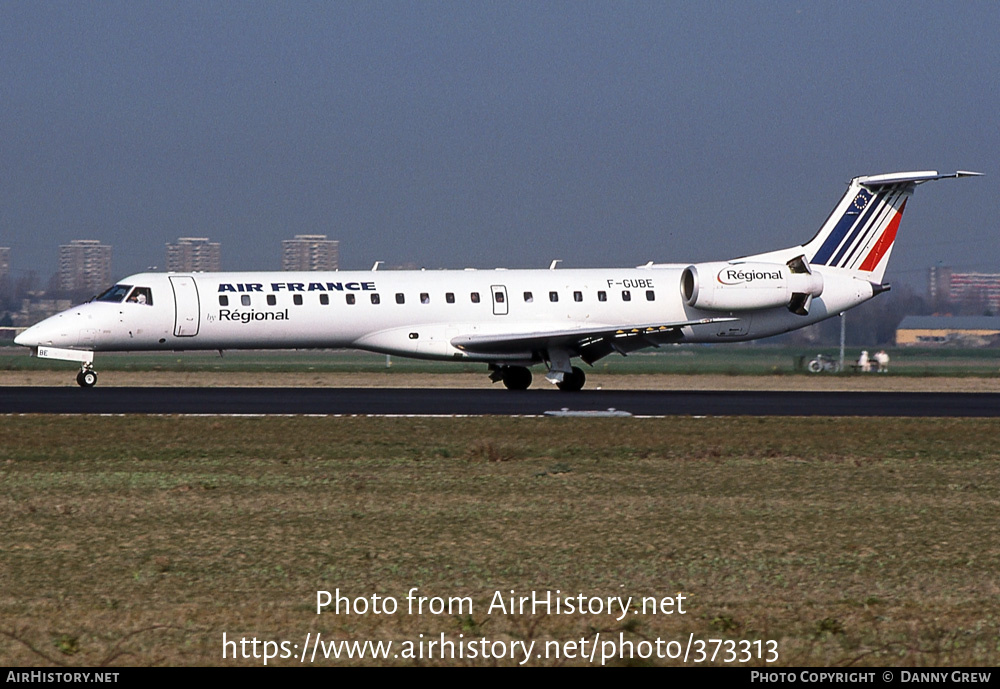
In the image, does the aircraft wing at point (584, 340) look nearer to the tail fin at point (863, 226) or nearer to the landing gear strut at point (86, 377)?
the tail fin at point (863, 226)

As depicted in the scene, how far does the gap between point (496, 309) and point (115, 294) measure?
9.90 m

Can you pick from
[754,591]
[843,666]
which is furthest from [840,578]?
[843,666]

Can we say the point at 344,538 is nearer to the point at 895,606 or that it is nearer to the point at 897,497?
the point at 895,606

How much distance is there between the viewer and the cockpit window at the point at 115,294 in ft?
104

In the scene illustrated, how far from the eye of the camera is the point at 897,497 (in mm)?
13109

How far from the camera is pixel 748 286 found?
3378 centimetres

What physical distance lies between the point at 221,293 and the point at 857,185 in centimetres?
1843

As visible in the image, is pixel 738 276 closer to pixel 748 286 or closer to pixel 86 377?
pixel 748 286

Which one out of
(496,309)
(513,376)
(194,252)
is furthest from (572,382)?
(194,252)

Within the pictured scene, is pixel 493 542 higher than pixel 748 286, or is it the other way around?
pixel 748 286

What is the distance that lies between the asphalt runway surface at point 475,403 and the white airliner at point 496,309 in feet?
4.21

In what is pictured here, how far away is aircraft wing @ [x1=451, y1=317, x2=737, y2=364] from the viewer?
31.7 meters

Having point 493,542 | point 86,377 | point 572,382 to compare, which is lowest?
point 493,542

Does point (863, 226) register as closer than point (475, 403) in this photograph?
No
